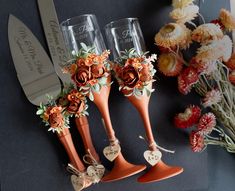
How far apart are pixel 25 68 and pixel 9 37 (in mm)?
79

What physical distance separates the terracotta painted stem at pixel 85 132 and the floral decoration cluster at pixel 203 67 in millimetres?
198

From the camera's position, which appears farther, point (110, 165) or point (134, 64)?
point (110, 165)

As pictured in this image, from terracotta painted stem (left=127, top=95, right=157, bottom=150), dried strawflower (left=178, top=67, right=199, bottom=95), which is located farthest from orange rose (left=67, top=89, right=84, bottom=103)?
dried strawflower (left=178, top=67, right=199, bottom=95)

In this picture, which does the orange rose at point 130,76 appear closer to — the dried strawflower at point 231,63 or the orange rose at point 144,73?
the orange rose at point 144,73

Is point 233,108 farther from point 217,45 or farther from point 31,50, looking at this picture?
point 31,50

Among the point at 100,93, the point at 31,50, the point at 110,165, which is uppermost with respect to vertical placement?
the point at 31,50

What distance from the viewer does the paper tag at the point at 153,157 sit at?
0.84 metres

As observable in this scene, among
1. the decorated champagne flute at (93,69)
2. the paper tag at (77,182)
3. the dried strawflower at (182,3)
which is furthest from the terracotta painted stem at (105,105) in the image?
the dried strawflower at (182,3)

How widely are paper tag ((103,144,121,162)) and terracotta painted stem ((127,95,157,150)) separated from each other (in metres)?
0.07

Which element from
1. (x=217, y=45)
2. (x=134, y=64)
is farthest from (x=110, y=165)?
(x=217, y=45)

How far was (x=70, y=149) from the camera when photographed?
84cm

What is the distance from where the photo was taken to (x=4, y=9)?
2.81 feet

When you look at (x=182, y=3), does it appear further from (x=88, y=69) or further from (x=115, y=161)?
(x=115, y=161)

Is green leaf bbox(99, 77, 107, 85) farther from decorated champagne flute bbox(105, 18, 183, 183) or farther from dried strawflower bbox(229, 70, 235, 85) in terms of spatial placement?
dried strawflower bbox(229, 70, 235, 85)
